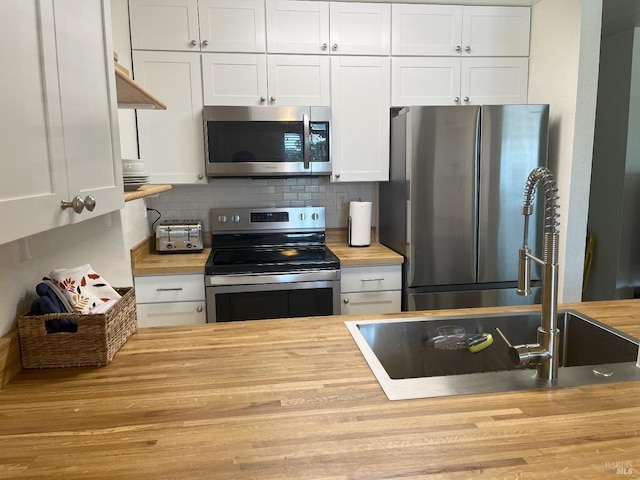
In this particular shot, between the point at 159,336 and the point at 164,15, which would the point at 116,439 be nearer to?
the point at 159,336

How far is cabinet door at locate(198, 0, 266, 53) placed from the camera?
111 inches

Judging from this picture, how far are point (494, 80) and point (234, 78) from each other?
1.73m

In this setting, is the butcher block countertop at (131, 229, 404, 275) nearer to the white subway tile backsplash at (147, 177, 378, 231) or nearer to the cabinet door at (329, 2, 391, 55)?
the white subway tile backsplash at (147, 177, 378, 231)

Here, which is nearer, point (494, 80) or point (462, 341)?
point (462, 341)

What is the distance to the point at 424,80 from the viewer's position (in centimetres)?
306

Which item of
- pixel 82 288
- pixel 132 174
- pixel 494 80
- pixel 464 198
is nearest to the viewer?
pixel 82 288

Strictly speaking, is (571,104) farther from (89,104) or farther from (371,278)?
(89,104)

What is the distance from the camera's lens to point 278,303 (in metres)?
2.67

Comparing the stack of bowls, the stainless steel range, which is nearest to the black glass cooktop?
the stainless steel range

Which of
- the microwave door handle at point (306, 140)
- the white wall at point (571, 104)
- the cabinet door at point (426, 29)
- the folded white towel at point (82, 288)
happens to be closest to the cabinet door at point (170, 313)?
the microwave door handle at point (306, 140)

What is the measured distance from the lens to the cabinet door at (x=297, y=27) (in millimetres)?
2865

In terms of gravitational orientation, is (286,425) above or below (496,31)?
below

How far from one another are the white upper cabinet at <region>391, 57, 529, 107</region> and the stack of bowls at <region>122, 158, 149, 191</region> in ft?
5.96

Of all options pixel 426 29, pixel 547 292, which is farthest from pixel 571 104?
pixel 547 292
